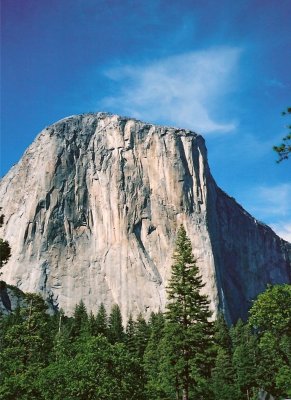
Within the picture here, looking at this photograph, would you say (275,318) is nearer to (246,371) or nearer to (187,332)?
(187,332)

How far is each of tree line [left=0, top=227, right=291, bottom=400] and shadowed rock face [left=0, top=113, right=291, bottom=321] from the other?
5008 cm

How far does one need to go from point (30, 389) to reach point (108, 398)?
421 centimetres

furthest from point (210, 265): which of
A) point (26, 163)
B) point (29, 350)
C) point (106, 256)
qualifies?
point (29, 350)

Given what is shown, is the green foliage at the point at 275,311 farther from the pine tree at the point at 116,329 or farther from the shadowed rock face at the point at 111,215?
the shadowed rock face at the point at 111,215

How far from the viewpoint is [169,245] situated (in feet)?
385

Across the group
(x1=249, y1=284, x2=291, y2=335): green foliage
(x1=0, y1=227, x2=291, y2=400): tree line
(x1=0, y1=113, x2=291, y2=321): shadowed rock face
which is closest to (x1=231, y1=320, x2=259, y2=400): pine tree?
(x1=0, y1=227, x2=291, y2=400): tree line

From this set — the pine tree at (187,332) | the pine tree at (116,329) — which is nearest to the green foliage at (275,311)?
the pine tree at (187,332)

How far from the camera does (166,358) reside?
1357 inches

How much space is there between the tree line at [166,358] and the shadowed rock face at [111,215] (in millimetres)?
50079

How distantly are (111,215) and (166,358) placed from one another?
87.6 meters

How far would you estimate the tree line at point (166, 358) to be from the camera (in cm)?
2220

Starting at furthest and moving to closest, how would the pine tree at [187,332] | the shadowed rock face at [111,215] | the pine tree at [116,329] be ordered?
the shadowed rock face at [111,215] → the pine tree at [116,329] → the pine tree at [187,332]

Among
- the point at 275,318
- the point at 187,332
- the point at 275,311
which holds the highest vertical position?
the point at 275,311

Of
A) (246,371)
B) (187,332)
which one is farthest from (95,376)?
(246,371)
